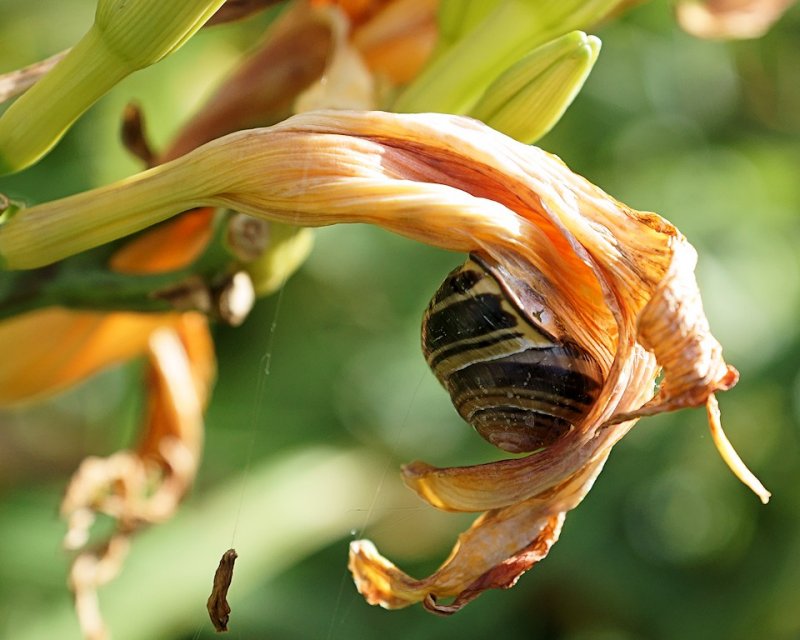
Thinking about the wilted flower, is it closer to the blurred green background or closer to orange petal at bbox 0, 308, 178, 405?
orange petal at bbox 0, 308, 178, 405

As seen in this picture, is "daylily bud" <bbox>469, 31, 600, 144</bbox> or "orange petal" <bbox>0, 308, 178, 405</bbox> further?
"orange petal" <bbox>0, 308, 178, 405</bbox>

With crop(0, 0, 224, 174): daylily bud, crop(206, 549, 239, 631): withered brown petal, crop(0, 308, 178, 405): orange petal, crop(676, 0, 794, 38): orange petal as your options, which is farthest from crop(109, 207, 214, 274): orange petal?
crop(676, 0, 794, 38): orange petal

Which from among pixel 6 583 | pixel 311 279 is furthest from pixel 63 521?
pixel 311 279

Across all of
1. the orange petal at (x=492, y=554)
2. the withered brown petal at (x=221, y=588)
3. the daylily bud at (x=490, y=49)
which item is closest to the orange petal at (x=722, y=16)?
the daylily bud at (x=490, y=49)

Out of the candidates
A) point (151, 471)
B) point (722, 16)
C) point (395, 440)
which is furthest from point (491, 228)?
point (395, 440)

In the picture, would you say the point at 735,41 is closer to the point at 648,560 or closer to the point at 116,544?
the point at 648,560

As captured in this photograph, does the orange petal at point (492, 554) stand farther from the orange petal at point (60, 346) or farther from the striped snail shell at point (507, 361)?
the orange petal at point (60, 346)
